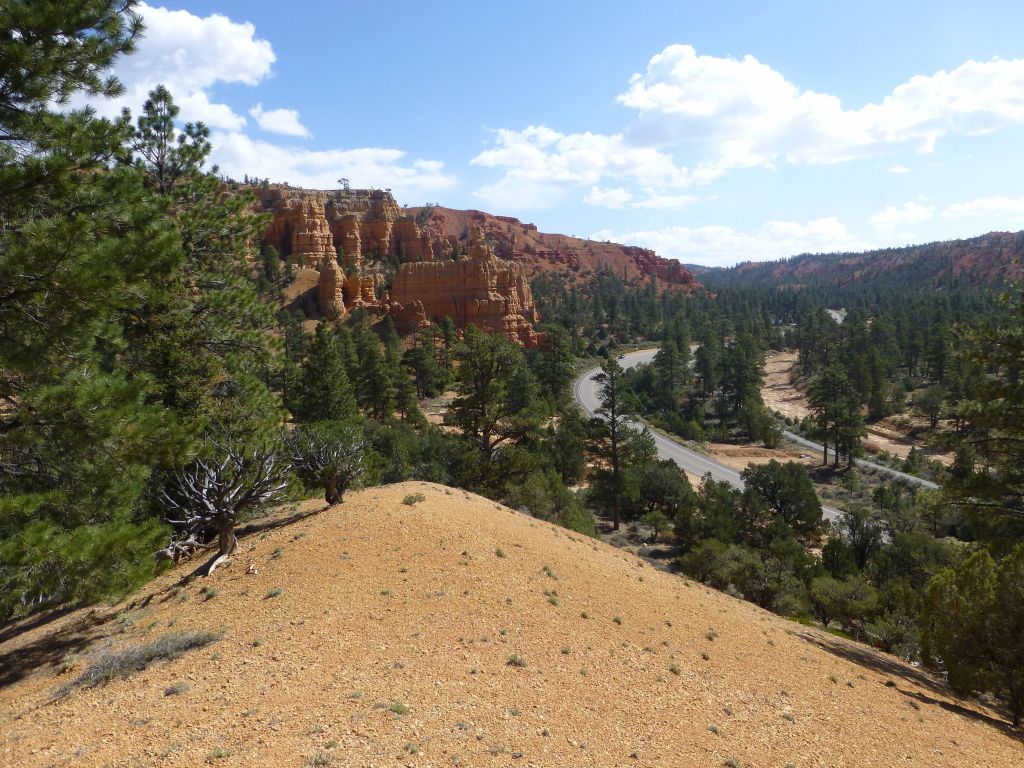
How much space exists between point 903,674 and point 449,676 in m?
10.5

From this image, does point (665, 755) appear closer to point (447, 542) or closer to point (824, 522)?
point (447, 542)

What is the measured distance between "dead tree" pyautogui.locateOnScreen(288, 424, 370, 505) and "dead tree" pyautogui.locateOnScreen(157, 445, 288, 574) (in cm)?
117

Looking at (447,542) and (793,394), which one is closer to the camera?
(447,542)

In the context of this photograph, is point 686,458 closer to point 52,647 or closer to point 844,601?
point 844,601

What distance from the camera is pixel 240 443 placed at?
12391 millimetres

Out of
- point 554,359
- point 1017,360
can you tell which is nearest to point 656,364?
point 554,359

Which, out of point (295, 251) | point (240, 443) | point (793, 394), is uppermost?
point (295, 251)

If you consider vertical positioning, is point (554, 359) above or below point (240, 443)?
below

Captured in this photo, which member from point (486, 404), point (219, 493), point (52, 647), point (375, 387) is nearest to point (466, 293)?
point (375, 387)

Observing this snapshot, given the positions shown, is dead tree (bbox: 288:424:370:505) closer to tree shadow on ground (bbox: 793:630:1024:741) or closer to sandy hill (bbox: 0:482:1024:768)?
sandy hill (bbox: 0:482:1024:768)

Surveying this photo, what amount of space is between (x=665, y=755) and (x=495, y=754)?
77.7 inches

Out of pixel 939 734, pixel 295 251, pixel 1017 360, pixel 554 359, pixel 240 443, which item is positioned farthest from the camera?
pixel 295 251

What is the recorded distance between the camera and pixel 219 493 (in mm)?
11141

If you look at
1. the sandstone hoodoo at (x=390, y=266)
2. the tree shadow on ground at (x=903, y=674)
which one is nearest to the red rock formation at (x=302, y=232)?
the sandstone hoodoo at (x=390, y=266)
